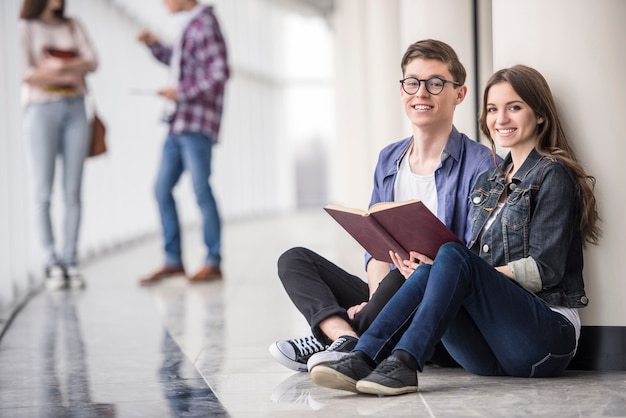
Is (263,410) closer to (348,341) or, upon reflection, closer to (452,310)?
(348,341)

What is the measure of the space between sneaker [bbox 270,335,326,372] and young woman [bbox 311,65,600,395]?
0.44 metres

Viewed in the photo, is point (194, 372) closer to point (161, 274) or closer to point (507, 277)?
point (507, 277)

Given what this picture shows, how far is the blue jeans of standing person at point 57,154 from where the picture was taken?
18.8 feet

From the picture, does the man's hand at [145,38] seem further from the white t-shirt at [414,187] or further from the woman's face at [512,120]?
the woman's face at [512,120]

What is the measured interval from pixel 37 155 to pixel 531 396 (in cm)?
382

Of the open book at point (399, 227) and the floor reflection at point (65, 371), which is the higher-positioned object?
the open book at point (399, 227)

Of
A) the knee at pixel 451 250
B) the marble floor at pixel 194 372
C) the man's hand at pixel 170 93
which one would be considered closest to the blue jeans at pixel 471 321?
the knee at pixel 451 250

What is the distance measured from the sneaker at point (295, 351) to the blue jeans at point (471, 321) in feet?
1.57

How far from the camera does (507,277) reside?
276cm

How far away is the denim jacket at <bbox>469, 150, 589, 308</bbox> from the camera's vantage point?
2785 millimetres

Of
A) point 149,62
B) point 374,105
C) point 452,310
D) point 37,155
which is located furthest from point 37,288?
point 149,62

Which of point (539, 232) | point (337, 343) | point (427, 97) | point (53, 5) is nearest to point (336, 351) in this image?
point (337, 343)

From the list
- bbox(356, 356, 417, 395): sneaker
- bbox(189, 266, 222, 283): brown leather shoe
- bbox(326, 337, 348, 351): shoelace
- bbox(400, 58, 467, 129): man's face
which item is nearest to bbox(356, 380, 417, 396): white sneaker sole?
bbox(356, 356, 417, 395): sneaker

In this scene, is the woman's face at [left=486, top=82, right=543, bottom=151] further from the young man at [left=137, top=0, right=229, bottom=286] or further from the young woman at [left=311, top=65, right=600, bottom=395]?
the young man at [left=137, top=0, right=229, bottom=286]
